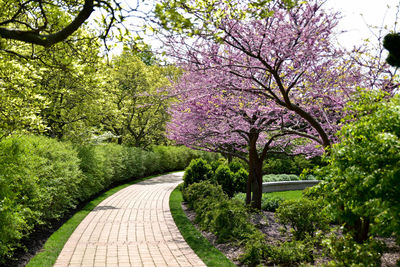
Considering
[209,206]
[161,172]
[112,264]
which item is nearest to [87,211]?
[209,206]

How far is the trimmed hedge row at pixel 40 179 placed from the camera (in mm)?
4877

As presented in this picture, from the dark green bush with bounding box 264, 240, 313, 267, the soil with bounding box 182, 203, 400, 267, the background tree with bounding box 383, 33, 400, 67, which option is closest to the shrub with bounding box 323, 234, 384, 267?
the soil with bounding box 182, 203, 400, 267

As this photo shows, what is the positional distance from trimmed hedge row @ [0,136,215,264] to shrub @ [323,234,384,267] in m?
4.20

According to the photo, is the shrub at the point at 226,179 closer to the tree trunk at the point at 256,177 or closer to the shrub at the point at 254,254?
the tree trunk at the point at 256,177

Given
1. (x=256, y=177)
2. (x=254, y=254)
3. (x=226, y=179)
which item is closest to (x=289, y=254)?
(x=254, y=254)

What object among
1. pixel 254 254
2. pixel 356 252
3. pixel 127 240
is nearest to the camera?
pixel 356 252

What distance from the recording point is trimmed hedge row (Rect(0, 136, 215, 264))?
16.0ft

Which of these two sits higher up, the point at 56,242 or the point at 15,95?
the point at 15,95

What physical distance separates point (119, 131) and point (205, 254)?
18.2m

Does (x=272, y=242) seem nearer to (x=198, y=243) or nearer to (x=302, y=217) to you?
(x=302, y=217)

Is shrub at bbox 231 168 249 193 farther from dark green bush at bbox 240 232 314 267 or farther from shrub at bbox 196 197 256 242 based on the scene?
dark green bush at bbox 240 232 314 267

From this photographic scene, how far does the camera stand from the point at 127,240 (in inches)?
281

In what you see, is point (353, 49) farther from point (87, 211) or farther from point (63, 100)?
point (63, 100)

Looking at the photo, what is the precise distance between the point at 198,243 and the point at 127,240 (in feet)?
5.05
